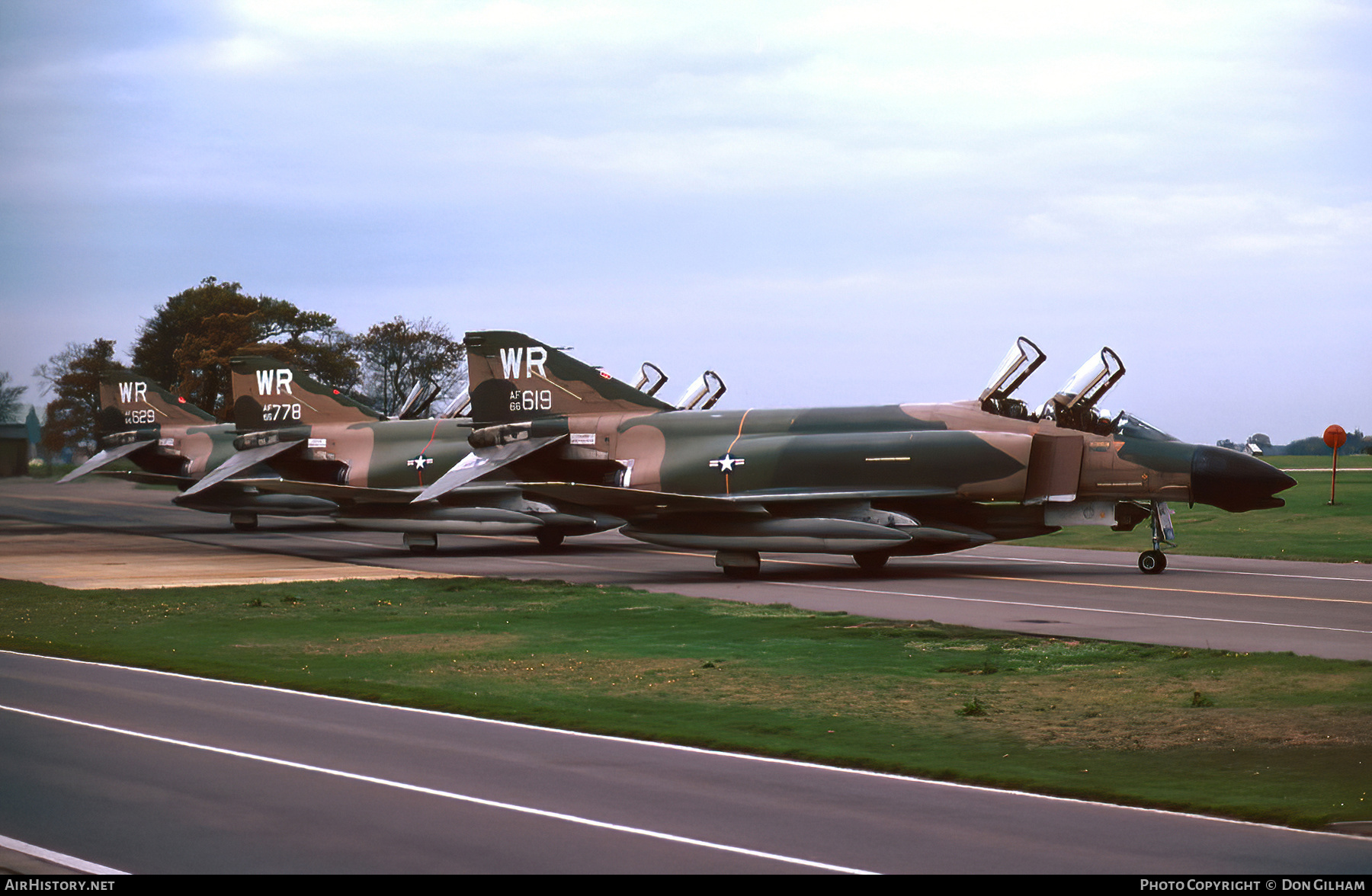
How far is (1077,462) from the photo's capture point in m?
26.0

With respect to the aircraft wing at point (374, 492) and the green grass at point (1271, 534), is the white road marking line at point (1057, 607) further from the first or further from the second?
the green grass at point (1271, 534)

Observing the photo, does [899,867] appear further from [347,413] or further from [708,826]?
[347,413]

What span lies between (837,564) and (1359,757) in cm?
1935

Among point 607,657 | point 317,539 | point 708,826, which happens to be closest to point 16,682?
point 607,657

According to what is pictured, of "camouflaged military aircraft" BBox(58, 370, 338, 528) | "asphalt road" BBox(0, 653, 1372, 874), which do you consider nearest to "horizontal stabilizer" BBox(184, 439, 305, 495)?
"camouflaged military aircraft" BBox(58, 370, 338, 528)

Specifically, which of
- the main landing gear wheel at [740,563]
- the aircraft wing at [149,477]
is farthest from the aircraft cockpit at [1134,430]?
the aircraft wing at [149,477]

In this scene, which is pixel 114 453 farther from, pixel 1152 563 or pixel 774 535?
pixel 1152 563

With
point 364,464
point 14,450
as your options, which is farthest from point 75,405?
point 364,464

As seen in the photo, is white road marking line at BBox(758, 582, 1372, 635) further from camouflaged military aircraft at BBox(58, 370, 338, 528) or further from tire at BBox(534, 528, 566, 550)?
camouflaged military aircraft at BBox(58, 370, 338, 528)

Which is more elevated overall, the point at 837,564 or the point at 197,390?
the point at 197,390

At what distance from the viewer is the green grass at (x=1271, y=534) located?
100 feet

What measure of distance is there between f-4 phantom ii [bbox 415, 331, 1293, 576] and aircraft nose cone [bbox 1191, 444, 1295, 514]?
0.03 meters

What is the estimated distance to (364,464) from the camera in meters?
36.3

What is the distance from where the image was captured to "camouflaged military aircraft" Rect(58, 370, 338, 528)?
39.9 meters
